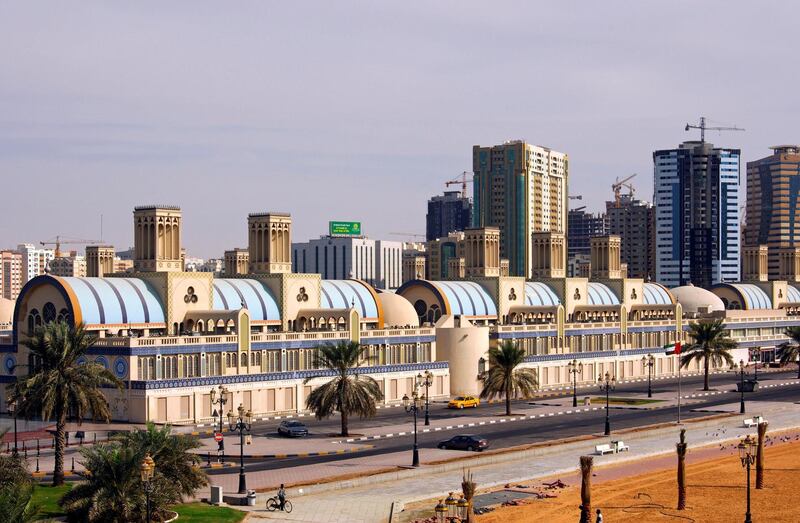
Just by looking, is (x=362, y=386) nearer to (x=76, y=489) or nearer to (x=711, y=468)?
→ (x=711, y=468)

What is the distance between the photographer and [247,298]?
124312mm

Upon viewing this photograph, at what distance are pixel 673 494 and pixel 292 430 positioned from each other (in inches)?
1337

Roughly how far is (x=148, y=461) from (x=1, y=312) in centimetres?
9856

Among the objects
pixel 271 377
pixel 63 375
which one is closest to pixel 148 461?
pixel 63 375

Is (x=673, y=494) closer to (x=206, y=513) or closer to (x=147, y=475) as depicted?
(x=206, y=513)

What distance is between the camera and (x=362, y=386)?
101125mm

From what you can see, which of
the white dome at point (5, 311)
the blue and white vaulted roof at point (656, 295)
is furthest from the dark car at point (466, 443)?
the blue and white vaulted roof at point (656, 295)

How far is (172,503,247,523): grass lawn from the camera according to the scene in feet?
206

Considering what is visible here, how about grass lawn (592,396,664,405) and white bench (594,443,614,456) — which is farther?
grass lawn (592,396,664,405)

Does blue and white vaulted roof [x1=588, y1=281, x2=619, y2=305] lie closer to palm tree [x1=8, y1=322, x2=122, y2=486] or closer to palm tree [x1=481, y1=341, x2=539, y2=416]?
palm tree [x1=481, y1=341, x2=539, y2=416]

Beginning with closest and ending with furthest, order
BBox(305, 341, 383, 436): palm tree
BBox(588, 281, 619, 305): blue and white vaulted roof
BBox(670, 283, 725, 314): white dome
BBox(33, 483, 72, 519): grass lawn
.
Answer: BBox(33, 483, 72, 519): grass lawn, BBox(305, 341, 383, 436): palm tree, BBox(588, 281, 619, 305): blue and white vaulted roof, BBox(670, 283, 725, 314): white dome

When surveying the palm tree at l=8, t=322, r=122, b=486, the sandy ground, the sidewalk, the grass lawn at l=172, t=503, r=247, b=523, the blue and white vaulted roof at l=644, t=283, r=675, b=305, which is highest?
the blue and white vaulted roof at l=644, t=283, r=675, b=305

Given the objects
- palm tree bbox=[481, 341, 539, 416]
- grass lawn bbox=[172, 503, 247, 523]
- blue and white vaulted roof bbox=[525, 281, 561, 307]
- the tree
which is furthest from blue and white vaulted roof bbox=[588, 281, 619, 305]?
the tree

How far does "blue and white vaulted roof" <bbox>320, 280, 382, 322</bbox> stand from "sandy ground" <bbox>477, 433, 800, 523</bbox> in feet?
164
